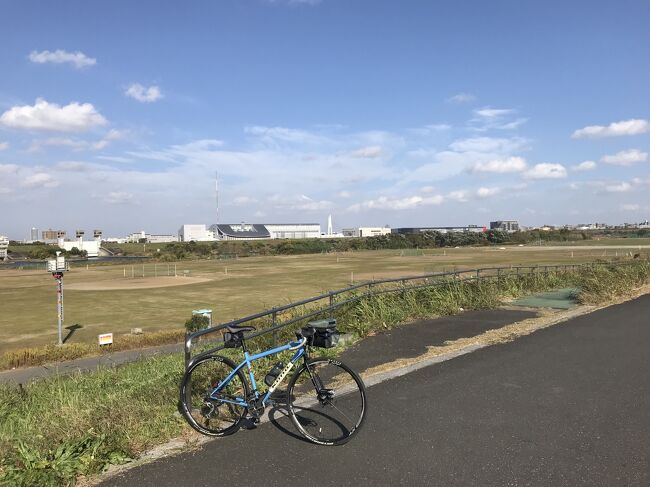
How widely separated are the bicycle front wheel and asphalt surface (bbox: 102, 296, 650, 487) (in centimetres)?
14

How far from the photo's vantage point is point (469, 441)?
15.2 ft

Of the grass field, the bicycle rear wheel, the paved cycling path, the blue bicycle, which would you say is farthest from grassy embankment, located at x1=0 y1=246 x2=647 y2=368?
the blue bicycle

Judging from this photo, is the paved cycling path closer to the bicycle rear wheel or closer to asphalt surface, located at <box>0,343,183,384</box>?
the bicycle rear wheel

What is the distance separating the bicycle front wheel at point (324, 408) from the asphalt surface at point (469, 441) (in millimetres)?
137

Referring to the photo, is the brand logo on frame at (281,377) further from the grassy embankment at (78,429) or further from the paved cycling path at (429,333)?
→ the paved cycling path at (429,333)

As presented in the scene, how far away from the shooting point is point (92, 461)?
4.12 meters

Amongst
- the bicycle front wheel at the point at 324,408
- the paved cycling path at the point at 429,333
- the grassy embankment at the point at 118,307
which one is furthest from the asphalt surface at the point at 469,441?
the grassy embankment at the point at 118,307

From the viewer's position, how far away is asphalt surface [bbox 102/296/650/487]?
401cm

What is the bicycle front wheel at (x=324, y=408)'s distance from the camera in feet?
15.7

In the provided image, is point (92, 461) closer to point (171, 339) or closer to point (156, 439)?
point (156, 439)

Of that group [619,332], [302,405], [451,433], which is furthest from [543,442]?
[619,332]

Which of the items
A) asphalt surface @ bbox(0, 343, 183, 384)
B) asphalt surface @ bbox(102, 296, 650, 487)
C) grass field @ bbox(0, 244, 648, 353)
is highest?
asphalt surface @ bbox(102, 296, 650, 487)

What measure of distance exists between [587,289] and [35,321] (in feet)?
102

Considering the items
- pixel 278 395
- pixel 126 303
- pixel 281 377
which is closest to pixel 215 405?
pixel 278 395
